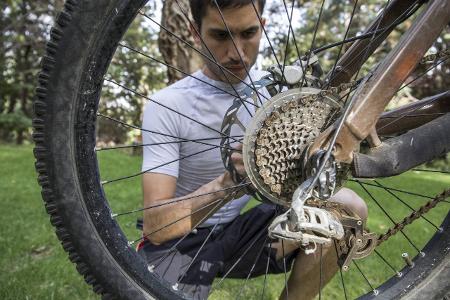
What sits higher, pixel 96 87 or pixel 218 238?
pixel 96 87

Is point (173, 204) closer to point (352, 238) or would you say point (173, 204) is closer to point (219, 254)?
point (219, 254)

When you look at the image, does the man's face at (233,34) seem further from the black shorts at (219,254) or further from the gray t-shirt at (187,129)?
the black shorts at (219,254)

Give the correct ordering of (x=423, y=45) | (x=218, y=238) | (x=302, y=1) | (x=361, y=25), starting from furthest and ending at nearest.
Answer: (x=361, y=25) → (x=302, y=1) → (x=218, y=238) → (x=423, y=45)

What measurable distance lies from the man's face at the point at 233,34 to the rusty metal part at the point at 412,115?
513 millimetres

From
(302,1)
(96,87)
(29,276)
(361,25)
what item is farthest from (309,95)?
(361,25)

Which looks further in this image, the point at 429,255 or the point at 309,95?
the point at 429,255

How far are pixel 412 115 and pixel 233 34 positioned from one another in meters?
0.64

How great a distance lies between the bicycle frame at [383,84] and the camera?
3.54ft

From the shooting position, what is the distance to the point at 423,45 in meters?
1.09

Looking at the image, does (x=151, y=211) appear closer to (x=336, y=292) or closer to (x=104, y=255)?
(x=104, y=255)

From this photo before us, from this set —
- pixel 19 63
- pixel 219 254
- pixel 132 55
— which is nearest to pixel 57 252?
pixel 219 254

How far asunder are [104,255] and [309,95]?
2.10 ft

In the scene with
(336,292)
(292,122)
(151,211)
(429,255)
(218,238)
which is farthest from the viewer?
(336,292)

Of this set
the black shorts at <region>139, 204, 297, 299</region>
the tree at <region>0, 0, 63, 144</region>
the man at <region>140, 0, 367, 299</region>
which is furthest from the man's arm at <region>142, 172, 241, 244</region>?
the tree at <region>0, 0, 63, 144</region>
